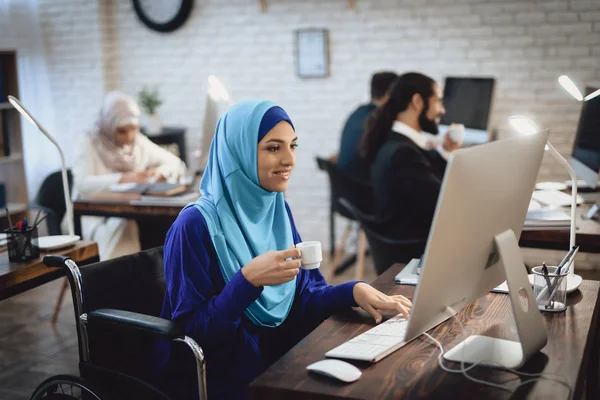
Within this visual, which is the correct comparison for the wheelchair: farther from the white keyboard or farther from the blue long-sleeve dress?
the white keyboard

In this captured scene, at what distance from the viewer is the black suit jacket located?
3.09 metres

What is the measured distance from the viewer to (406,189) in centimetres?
310

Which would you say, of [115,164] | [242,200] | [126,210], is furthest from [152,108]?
[242,200]

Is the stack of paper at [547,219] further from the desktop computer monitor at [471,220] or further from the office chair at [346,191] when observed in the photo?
the office chair at [346,191]

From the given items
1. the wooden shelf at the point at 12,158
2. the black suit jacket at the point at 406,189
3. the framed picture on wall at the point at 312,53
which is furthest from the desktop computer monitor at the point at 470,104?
the wooden shelf at the point at 12,158

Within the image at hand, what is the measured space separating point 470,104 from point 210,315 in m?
3.27

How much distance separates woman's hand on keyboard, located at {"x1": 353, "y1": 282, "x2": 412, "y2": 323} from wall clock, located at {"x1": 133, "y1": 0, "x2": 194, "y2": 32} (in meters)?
4.09

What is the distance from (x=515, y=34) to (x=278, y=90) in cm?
172

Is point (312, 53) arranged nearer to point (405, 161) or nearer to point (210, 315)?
point (405, 161)

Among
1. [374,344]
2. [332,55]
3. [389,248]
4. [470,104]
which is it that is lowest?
[389,248]

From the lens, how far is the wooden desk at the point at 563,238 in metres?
2.53

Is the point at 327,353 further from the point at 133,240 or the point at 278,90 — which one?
the point at 278,90

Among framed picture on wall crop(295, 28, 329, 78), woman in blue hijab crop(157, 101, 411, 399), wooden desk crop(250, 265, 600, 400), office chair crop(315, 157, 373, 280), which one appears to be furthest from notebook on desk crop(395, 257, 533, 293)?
framed picture on wall crop(295, 28, 329, 78)

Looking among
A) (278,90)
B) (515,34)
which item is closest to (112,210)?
(278,90)
